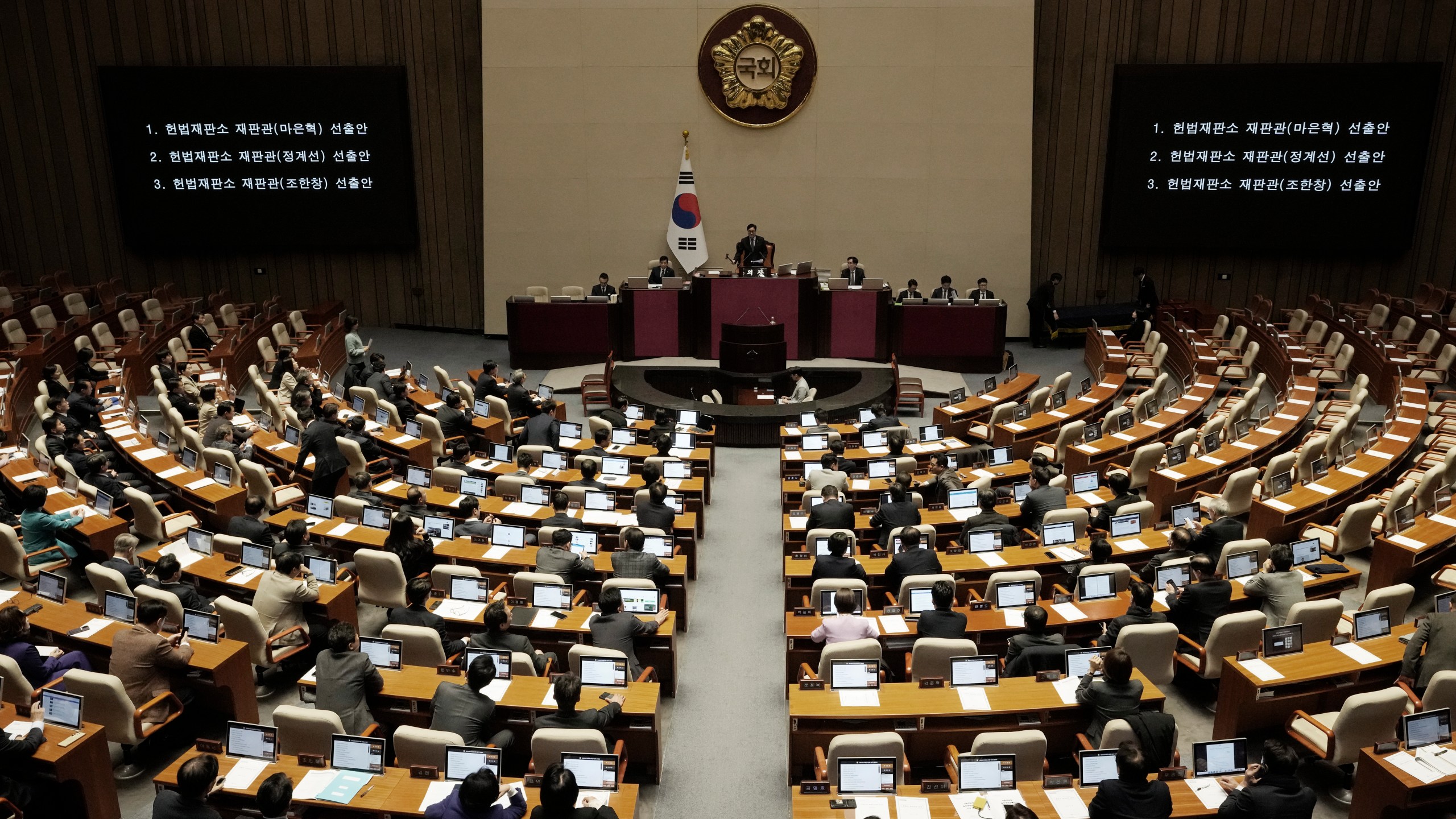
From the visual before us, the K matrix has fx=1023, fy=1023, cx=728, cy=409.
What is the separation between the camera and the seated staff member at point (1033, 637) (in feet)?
22.7

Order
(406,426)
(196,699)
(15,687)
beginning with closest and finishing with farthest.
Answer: (15,687) < (196,699) < (406,426)

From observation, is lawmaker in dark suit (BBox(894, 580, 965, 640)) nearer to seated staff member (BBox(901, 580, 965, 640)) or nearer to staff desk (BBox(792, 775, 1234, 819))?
seated staff member (BBox(901, 580, 965, 640))

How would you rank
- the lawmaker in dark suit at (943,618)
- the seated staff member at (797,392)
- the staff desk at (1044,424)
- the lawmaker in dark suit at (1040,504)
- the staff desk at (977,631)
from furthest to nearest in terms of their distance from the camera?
the seated staff member at (797,392) → the staff desk at (1044,424) → the lawmaker in dark suit at (1040,504) → the staff desk at (977,631) → the lawmaker in dark suit at (943,618)

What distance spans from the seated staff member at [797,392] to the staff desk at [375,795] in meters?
10.1

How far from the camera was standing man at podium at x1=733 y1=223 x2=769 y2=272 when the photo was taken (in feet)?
61.8

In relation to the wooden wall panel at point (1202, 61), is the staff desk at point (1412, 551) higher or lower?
lower

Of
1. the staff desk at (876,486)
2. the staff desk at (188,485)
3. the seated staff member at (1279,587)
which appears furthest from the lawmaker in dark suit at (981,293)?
the staff desk at (188,485)

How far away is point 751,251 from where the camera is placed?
1903 cm

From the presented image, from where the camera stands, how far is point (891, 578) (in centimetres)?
846

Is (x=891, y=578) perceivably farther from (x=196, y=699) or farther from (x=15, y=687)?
(x=15, y=687)

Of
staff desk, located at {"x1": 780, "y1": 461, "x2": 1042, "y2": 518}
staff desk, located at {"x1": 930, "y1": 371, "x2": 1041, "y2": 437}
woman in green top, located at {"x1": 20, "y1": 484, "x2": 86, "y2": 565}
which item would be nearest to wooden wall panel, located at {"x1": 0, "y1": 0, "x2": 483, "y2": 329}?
staff desk, located at {"x1": 930, "y1": 371, "x2": 1041, "y2": 437}

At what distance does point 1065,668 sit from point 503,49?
1676cm

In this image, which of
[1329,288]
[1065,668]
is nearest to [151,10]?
[1065,668]

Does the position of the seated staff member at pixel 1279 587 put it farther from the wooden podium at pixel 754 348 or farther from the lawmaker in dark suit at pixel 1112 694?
the wooden podium at pixel 754 348
